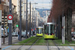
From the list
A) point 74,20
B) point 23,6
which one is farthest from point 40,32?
point 23,6

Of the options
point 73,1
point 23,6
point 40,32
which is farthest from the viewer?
point 23,6

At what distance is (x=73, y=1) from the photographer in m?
29.2

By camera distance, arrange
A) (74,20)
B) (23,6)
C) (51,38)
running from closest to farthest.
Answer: (51,38) → (74,20) → (23,6)

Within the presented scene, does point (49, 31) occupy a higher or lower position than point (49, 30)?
lower

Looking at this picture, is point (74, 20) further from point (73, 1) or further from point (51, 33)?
point (73, 1)

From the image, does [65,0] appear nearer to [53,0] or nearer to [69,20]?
[69,20]

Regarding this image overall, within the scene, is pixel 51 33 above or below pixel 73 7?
below

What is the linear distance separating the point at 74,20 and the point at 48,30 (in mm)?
55408

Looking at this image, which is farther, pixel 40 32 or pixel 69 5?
pixel 40 32

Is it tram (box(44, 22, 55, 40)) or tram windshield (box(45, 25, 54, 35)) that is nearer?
tram (box(44, 22, 55, 40))

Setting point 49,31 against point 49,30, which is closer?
point 49,31

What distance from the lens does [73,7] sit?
30.1 metres

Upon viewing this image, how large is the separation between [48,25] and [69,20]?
9.07 m

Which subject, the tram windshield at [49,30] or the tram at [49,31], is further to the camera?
the tram windshield at [49,30]
